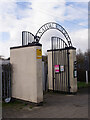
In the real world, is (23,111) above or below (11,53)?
below

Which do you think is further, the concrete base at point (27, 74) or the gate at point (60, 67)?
the gate at point (60, 67)

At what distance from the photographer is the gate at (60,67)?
1057 cm

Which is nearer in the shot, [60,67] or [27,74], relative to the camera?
[27,74]

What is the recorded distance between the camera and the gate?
10.6 meters

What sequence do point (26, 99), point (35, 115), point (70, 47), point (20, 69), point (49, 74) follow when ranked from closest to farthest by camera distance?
point (35, 115)
point (26, 99)
point (20, 69)
point (70, 47)
point (49, 74)

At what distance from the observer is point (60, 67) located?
1084cm

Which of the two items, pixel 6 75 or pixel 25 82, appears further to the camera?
pixel 6 75

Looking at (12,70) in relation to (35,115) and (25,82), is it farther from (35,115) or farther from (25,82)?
(35,115)

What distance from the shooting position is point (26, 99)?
7.56 meters

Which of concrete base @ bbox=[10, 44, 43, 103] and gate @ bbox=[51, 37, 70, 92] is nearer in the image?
concrete base @ bbox=[10, 44, 43, 103]

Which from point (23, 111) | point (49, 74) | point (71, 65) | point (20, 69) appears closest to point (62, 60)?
point (71, 65)

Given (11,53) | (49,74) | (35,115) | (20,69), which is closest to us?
(35,115)

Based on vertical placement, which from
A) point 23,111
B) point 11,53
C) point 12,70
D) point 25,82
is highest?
point 11,53

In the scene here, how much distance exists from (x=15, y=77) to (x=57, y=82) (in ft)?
12.2
